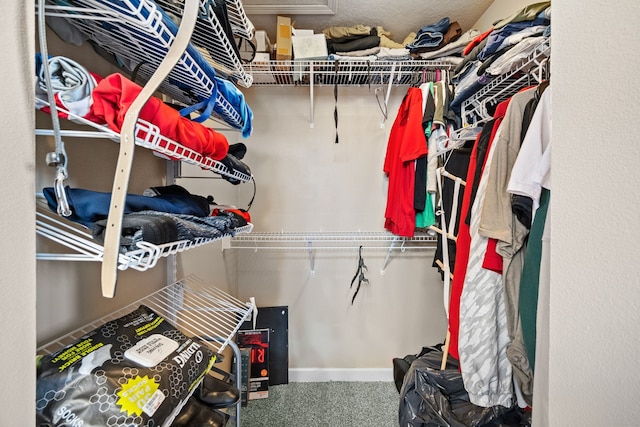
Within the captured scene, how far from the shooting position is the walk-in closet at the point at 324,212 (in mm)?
395

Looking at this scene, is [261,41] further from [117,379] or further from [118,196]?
[117,379]

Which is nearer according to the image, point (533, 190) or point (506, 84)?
point (533, 190)

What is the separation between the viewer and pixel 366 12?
1.63 metres

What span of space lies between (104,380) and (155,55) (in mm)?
787

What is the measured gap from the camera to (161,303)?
1.02m

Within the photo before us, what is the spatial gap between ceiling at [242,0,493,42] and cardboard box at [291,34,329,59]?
0.18 metres

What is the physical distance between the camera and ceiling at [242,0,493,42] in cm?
156

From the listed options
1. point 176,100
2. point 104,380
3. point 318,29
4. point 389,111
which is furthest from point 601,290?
point 318,29

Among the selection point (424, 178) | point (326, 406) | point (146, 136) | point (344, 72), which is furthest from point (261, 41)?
point (326, 406)

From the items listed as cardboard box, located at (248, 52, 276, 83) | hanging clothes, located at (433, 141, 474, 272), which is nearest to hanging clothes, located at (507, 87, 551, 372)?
hanging clothes, located at (433, 141, 474, 272)

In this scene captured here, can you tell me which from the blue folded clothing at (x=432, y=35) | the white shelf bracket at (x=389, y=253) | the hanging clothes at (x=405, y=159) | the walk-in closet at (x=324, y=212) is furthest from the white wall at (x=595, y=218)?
the white shelf bracket at (x=389, y=253)

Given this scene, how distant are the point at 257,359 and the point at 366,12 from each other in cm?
226

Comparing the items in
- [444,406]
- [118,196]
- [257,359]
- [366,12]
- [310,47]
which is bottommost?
[257,359]

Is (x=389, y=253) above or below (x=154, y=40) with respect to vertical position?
below
